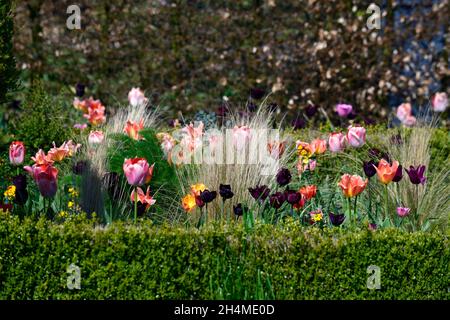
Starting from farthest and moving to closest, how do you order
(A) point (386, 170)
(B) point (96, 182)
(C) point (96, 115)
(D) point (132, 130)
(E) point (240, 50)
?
(E) point (240, 50) → (C) point (96, 115) → (D) point (132, 130) → (B) point (96, 182) → (A) point (386, 170)

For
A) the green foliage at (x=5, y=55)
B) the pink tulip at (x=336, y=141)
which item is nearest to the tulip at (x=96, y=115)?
the green foliage at (x=5, y=55)

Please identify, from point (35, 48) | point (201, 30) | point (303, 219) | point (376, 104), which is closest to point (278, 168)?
point (303, 219)

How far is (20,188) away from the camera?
531 cm

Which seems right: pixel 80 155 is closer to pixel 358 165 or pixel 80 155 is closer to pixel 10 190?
pixel 10 190

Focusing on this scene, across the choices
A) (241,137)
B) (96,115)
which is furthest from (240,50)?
(241,137)

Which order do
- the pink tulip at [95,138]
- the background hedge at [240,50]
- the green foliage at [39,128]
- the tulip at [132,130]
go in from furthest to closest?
the background hedge at [240,50], the green foliage at [39,128], the tulip at [132,130], the pink tulip at [95,138]

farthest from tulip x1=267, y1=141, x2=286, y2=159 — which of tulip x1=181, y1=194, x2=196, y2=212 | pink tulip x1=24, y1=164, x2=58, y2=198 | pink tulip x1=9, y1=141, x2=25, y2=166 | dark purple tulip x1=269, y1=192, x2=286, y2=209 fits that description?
pink tulip x1=9, y1=141, x2=25, y2=166

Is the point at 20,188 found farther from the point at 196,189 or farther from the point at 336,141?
the point at 336,141

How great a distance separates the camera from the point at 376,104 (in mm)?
11102

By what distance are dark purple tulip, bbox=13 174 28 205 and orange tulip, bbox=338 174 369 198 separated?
204 centimetres

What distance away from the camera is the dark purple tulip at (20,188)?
5.28 metres

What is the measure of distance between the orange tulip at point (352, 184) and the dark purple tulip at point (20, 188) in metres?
2.04

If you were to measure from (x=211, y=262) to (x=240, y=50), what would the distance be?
7.17 metres

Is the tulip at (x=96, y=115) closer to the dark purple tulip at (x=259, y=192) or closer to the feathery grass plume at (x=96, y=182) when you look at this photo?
the feathery grass plume at (x=96, y=182)
